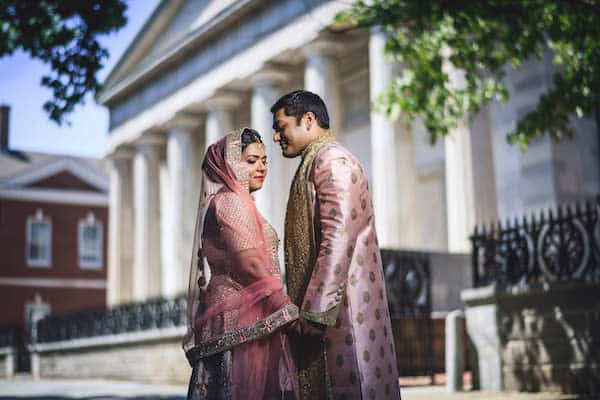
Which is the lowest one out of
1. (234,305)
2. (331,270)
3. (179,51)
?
(234,305)

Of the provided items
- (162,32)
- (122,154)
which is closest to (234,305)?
(162,32)

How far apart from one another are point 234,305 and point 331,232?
70 cm

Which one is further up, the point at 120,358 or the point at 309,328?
the point at 309,328

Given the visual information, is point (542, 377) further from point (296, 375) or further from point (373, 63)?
point (373, 63)

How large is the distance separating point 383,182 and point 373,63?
3413 millimetres

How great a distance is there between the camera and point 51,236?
46844 mm

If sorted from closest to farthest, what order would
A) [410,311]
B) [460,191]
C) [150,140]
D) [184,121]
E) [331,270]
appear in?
1. [331,270]
2. [410,311]
3. [460,191]
4. [184,121]
5. [150,140]

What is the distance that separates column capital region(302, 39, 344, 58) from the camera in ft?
88.0

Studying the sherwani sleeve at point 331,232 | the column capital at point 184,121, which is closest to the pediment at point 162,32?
the column capital at point 184,121

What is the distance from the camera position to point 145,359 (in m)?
23.5

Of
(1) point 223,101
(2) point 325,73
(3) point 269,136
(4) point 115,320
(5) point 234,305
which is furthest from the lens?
(1) point 223,101

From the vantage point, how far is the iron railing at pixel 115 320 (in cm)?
2339

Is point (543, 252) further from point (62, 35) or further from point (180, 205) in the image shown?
point (180, 205)

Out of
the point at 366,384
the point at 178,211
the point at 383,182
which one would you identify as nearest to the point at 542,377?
the point at 366,384
